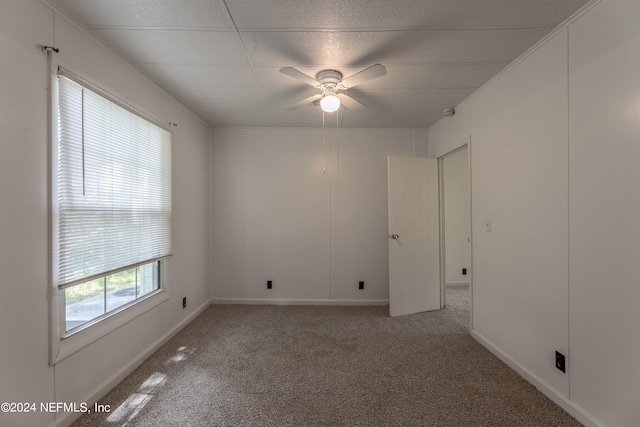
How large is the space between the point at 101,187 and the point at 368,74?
2034 millimetres

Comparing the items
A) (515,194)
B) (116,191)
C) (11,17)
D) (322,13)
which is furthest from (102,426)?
(515,194)

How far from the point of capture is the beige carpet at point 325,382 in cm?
162

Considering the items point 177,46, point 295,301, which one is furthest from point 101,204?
point 295,301

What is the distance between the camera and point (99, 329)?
1.80 meters

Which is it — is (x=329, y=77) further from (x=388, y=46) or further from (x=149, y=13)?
(x=149, y=13)

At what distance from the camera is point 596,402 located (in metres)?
1.48

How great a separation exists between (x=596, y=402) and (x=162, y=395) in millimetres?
2691

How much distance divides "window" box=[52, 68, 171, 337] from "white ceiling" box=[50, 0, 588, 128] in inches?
19.1

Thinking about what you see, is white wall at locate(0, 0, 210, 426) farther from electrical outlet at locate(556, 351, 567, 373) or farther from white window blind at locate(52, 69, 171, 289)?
electrical outlet at locate(556, 351, 567, 373)

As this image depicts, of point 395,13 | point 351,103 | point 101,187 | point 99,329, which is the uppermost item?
point 395,13

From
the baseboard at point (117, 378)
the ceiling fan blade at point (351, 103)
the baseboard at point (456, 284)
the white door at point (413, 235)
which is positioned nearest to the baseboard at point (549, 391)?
the white door at point (413, 235)

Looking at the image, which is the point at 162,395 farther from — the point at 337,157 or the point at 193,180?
the point at 337,157

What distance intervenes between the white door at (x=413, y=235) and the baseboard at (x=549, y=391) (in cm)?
99

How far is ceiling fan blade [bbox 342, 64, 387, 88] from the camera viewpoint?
69.5 inches
